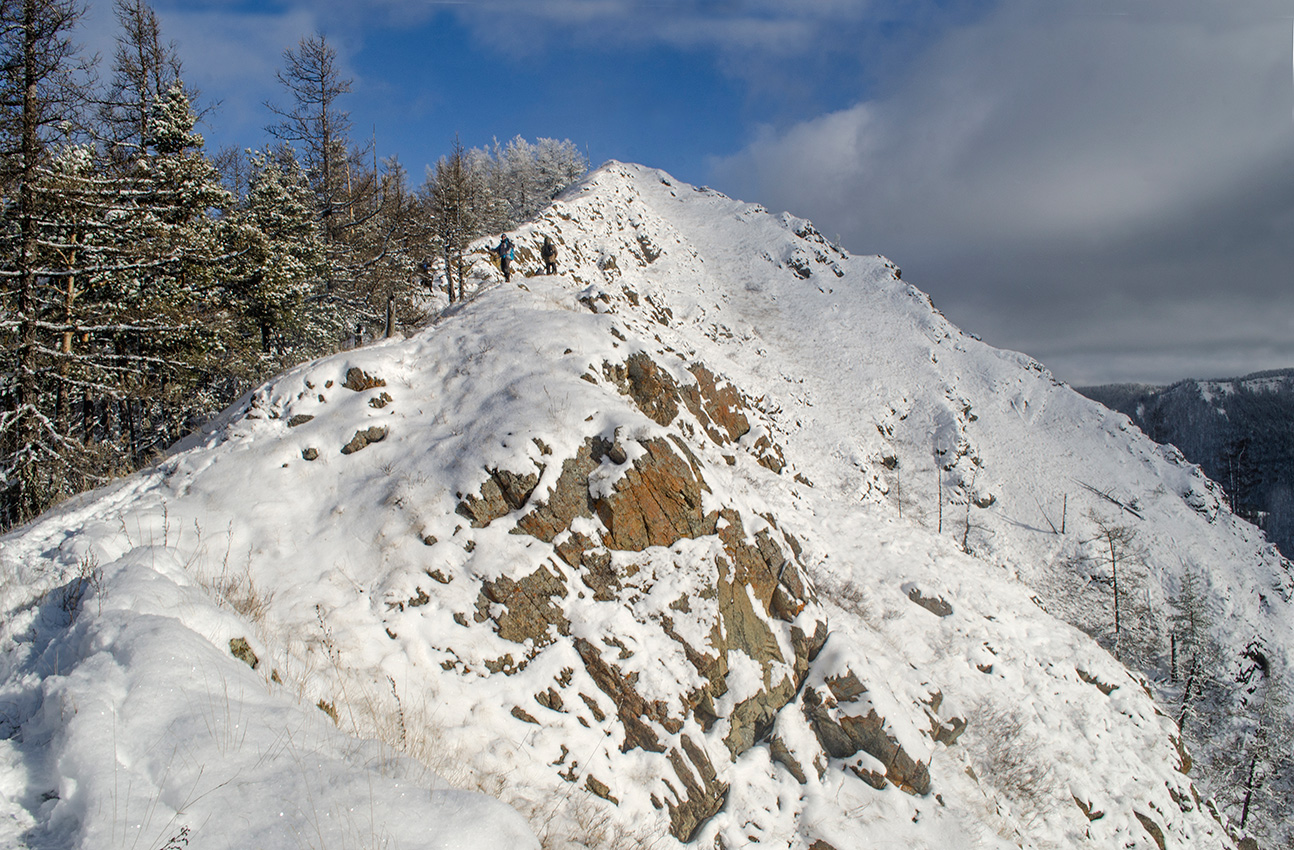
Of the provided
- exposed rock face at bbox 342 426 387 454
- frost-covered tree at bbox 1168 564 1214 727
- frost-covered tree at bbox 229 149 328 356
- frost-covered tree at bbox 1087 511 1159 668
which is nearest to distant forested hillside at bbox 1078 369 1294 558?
frost-covered tree at bbox 1087 511 1159 668

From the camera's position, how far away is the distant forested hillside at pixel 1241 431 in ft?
303

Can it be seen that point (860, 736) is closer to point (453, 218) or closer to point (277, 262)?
point (277, 262)

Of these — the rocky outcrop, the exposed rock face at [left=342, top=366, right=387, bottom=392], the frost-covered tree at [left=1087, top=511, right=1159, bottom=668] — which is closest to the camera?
the rocky outcrop

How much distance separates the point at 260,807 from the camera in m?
2.92

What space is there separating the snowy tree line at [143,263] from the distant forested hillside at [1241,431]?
120 meters

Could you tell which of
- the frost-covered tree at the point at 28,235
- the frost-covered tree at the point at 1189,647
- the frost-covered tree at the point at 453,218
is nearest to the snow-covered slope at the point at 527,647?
the frost-covered tree at the point at 28,235

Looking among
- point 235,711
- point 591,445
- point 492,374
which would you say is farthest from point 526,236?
point 235,711

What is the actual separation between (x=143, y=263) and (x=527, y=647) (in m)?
12.4

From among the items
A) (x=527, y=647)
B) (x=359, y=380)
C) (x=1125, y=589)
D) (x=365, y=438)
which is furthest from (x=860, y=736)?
(x=1125, y=589)

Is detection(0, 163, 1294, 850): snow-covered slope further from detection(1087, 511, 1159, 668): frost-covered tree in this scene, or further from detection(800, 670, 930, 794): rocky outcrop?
detection(1087, 511, 1159, 668): frost-covered tree

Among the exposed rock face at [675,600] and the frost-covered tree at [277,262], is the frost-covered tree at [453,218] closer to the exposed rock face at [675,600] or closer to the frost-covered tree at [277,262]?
the frost-covered tree at [277,262]

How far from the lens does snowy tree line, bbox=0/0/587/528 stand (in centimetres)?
1054

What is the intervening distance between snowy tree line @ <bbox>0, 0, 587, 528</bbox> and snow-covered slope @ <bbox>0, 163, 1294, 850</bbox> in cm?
417

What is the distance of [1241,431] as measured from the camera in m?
130
